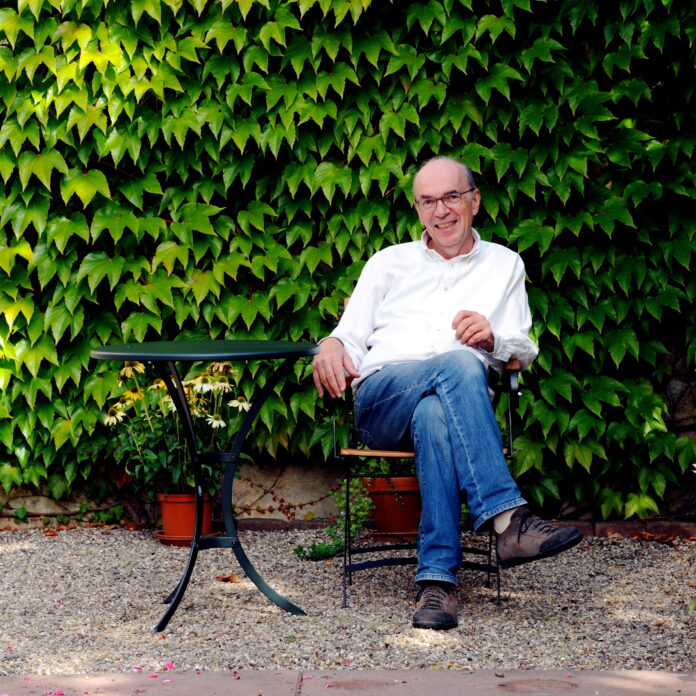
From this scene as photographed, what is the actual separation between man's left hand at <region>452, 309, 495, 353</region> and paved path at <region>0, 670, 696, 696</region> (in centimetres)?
100

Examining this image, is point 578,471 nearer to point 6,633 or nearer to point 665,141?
point 665,141

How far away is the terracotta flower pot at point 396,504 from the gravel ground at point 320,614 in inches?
15.3

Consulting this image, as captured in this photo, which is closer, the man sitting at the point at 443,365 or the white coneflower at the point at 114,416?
the man sitting at the point at 443,365

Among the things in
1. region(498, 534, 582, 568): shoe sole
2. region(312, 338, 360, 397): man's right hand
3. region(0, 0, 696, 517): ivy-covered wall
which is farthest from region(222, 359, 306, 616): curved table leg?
region(0, 0, 696, 517): ivy-covered wall

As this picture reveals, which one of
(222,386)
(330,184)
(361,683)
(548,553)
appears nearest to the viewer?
(361,683)

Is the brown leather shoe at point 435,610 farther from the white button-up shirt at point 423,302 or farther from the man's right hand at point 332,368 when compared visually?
the white button-up shirt at point 423,302

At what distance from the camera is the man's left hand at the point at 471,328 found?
2.85 m

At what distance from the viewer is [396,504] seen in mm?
3811

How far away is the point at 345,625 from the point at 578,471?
1.70 m

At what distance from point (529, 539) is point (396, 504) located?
1.24m

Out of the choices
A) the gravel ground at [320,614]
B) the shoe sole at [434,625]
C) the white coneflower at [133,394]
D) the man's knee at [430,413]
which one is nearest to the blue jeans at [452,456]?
the man's knee at [430,413]

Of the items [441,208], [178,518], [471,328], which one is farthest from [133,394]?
[471,328]

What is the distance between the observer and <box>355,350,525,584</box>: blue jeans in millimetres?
2660

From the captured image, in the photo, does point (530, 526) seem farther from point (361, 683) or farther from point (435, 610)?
point (361, 683)
